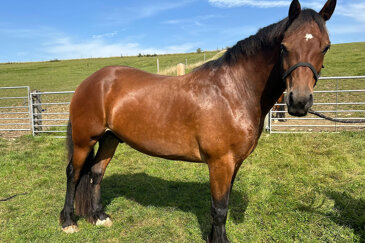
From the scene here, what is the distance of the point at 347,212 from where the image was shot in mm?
3215

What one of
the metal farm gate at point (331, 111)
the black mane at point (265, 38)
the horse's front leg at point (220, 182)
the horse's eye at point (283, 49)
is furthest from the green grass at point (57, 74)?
the horse's eye at point (283, 49)

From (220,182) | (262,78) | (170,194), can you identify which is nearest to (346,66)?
(170,194)

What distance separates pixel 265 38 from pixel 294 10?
1.14ft

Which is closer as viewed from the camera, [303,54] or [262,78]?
[303,54]

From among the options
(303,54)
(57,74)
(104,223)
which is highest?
(57,74)

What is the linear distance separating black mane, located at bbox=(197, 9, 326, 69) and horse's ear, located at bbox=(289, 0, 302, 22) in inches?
1.3

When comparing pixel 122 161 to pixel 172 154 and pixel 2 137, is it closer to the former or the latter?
pixel 172 154

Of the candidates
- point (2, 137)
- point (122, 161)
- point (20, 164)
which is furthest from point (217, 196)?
point (2, 137)

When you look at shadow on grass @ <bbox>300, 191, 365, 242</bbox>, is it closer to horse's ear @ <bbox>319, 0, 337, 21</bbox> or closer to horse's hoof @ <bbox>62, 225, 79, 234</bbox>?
horse's ear @ <bbox>319, 0, 337, 21</bbox>

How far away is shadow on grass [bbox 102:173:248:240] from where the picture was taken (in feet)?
11.4

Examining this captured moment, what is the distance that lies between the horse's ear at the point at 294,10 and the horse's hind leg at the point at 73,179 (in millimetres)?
2582

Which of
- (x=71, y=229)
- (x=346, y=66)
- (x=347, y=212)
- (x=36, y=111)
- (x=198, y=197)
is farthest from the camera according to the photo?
(x=346, y=66)

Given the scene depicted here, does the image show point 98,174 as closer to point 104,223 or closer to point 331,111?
point 104,223

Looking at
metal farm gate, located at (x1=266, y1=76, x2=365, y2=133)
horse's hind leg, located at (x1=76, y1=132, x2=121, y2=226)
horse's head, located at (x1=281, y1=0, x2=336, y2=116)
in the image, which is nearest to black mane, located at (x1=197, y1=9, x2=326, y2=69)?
horse's head, located at (x1=281, y1=0, x2=336, y2=116)
